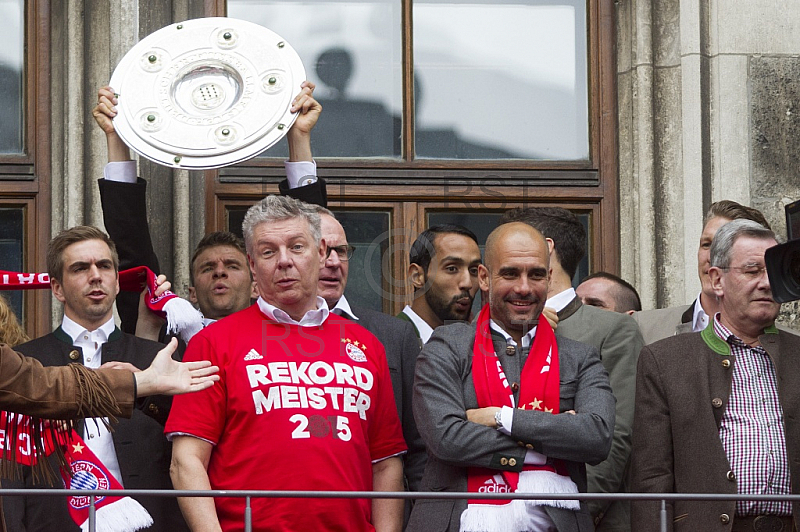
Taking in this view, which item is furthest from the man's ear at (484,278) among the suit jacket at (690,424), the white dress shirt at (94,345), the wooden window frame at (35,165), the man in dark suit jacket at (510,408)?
the wooden window frame at (35,165)

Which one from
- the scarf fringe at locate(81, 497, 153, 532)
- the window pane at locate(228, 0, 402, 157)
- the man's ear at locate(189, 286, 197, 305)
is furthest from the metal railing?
the window pane at locate(228, 0, 402, 157)

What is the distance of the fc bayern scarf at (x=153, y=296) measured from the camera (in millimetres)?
5082

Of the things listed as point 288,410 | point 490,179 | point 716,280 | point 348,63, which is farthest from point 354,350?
point 348,63

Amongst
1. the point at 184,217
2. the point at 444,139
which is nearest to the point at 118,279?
the point at 184,217

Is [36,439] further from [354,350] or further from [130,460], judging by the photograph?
[354,350]

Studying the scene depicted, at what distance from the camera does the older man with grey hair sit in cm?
447

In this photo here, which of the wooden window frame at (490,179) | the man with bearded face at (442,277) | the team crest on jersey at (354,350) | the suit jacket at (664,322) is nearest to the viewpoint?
the team crest on jersey at (354,350)

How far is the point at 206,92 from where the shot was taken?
531 cm

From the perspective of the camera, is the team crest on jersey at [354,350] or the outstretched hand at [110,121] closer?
the team crest on jersey at [354,350]

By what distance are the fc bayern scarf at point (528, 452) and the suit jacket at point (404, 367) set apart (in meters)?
0.38

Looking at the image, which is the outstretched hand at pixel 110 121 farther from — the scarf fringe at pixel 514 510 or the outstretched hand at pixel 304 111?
the scarf fringe at pixel 514 510

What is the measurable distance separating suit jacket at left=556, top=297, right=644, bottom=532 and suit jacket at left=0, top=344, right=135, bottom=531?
1.66 metres

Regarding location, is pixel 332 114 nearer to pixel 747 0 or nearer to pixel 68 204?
pixel 68 204

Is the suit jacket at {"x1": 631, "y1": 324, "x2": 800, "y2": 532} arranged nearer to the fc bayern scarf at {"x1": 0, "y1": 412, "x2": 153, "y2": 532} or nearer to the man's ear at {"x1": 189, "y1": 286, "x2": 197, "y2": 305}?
the fc bayern scarf at {"x1": 0, "y1": 412, "x2": 153, "y2": 532}
